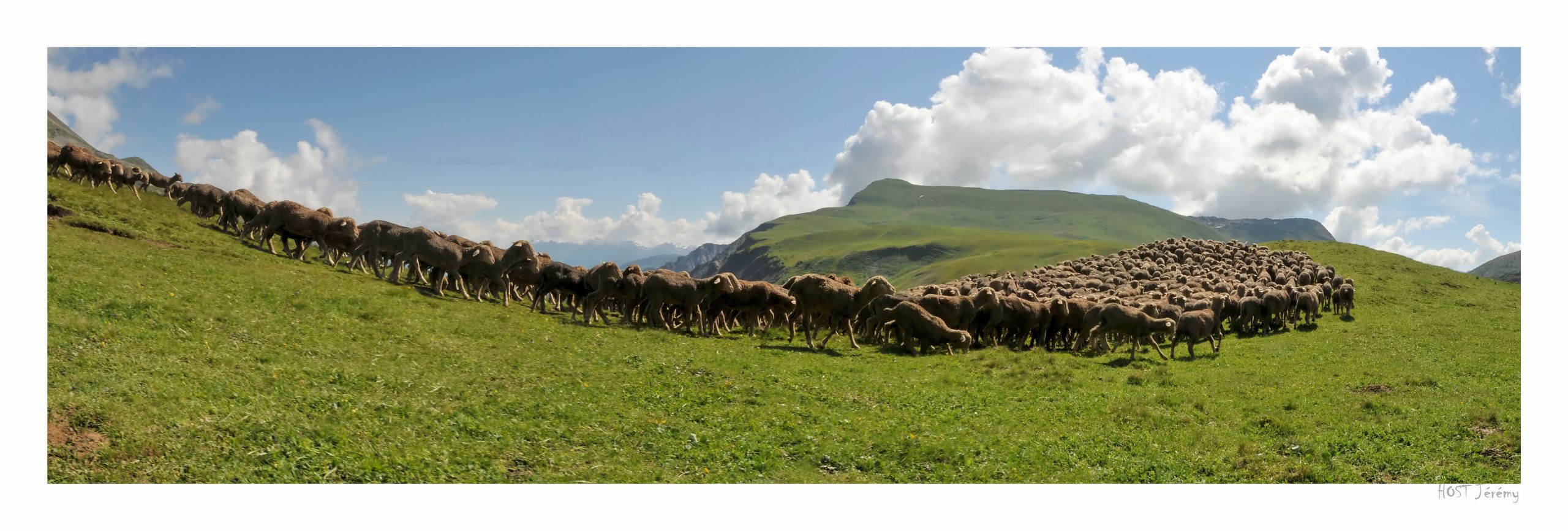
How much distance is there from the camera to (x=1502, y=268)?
159375mm

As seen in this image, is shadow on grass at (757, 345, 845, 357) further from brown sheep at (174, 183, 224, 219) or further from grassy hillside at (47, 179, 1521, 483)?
brown sheep at (174, 183, 224, 219)

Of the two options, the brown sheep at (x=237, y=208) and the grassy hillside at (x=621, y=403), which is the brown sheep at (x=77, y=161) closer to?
the brown sheep at (x=237, y=208)

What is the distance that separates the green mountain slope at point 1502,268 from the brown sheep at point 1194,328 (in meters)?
156

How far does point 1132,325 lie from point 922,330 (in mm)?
8331

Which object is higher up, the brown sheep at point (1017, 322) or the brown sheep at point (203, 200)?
the brown sheep at point (203, 200)

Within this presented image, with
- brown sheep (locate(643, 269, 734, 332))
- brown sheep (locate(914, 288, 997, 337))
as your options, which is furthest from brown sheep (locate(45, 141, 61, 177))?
brown sheep (locate(914, 288, 997, 337))

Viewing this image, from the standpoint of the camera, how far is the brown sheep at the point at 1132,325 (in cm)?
3011

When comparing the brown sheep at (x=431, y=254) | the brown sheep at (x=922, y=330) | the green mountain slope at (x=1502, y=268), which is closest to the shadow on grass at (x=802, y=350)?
the brown sheep at (x=922, y=330)

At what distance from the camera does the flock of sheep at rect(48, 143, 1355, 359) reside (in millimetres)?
32031

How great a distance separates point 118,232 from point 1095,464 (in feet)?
124

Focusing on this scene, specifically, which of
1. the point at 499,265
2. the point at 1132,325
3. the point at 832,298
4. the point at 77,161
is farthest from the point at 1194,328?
the point at 77,161

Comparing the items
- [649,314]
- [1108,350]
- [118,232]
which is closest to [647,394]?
[649,314]

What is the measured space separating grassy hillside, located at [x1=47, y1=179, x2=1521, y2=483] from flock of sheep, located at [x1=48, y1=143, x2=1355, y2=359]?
2.50 metres

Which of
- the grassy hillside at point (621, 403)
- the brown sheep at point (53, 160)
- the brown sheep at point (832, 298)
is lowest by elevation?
the grassy hillside at point (621, 403)
